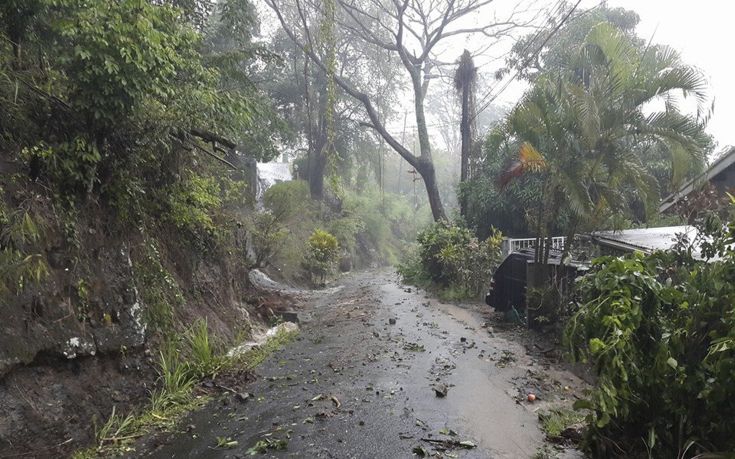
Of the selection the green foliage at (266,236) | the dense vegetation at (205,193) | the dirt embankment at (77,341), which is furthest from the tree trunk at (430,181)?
the dirt embankment at (77,341)

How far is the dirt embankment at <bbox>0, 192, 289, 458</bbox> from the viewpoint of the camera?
3.93m

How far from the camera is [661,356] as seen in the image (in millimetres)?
3402

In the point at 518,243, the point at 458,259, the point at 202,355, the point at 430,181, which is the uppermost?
the point at 430,181

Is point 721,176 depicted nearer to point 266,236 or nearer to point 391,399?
point 391,399

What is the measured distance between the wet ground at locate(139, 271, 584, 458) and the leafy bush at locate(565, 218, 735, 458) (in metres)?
1.15

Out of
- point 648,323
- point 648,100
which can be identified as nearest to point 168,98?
point 648,323

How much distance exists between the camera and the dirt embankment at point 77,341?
12.9 ft

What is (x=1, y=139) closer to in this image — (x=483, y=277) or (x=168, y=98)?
(x=168, y=98)

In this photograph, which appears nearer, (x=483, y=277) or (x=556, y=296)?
(x=556, y=296)

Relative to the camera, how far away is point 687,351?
11.4 ft

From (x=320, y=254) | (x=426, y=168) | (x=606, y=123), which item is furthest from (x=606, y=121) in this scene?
(x=320, y=254)

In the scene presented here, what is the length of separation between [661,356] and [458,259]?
991cm

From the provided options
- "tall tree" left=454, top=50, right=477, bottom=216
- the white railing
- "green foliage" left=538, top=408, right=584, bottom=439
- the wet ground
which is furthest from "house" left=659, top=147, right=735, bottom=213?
"tall tree" left=454, top=50, right=477, bottom=216

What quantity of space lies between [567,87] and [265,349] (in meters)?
6.81
